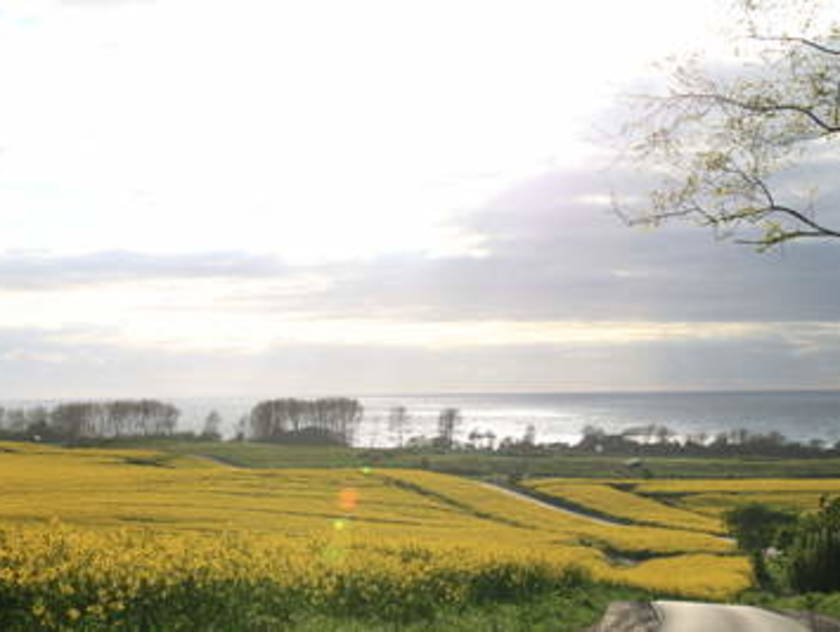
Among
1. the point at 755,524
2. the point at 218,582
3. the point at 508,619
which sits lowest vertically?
the point at 508,619

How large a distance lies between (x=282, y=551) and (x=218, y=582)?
320cm

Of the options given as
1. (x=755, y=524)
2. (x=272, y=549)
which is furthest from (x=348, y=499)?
(x=272, y=549)

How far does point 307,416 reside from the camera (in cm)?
13850

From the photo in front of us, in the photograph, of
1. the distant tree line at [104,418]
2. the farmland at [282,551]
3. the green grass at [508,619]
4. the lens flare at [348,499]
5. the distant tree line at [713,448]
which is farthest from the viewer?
the distant tree line at [104,418]

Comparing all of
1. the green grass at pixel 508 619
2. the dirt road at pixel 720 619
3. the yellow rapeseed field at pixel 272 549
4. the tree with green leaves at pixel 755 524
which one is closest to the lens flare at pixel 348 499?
the yellow rapeseed field at pixel 272 549

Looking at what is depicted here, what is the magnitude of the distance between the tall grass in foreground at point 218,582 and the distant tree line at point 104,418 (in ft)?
267

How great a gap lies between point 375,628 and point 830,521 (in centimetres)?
1396

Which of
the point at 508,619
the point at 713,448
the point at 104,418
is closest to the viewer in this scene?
the point at 508,619

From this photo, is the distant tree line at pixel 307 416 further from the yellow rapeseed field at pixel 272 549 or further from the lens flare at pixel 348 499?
the yellow rapeseed field at pixel 272 549

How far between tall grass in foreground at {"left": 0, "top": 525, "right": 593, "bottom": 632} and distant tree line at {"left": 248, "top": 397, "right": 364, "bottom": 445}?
103049 mm

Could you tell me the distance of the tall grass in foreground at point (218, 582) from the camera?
13852 mm

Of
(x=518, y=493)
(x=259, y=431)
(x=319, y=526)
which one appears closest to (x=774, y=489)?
(x=518, y=493)

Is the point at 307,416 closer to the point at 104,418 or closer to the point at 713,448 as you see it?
the point at 104,418

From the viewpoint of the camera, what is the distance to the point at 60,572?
14359 mm
